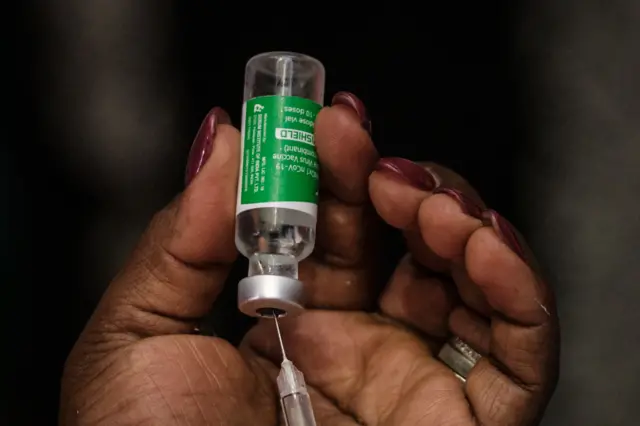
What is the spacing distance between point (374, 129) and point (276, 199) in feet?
1.30

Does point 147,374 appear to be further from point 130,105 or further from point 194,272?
point 130,105

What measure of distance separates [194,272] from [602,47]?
26.0 inches

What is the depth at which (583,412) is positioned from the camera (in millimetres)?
1024

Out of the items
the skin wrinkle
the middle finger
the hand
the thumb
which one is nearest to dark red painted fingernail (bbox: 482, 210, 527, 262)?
the hand

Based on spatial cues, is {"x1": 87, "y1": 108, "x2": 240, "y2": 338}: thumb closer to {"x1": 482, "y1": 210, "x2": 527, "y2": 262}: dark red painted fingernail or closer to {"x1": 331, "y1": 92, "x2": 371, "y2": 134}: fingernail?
{"x1": 331, "y1": 92, "x2": 371, "y2": 134}: fingernail

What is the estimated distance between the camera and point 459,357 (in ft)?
2.87

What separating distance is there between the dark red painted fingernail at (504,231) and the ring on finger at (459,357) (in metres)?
0.18

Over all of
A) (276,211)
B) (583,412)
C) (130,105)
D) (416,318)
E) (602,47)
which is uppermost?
(602,47)

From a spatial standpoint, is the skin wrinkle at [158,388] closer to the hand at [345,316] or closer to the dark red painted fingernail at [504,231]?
the hand at [345,316]

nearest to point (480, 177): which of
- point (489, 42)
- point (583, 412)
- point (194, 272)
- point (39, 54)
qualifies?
point (489, 42)

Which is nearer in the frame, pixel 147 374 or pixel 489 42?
pixel 147 374

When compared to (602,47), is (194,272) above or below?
below

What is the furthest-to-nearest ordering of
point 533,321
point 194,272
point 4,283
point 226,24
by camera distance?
point 226,24 → point 4,283 → point 194,272 → point 533,321

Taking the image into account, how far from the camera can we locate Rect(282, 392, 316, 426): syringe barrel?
779 mm
